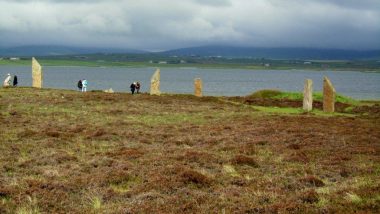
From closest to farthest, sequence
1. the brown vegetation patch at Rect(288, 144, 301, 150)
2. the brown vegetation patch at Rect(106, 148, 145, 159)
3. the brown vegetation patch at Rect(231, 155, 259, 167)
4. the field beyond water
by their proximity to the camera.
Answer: the field beyond water < the brown vegetation patch at Rect(231, 155, 259, 167) < the brown vegetation patch at Rect(106, 148, 145, 159) < the brown vegetation patch at Rect(288, 144, 301, 150)

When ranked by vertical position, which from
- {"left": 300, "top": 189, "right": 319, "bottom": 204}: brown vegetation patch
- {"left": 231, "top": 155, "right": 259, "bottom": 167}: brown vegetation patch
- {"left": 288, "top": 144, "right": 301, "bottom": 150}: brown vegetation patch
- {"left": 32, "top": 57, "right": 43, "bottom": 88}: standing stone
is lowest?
{"left": 288, "top": 144, "right": 301, "bottom": 150}: brown vegetation patch

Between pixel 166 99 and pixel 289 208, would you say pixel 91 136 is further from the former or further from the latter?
pixel 166 99

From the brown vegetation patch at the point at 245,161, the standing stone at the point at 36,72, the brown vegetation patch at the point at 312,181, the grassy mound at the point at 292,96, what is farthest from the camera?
the standing stone at the point at 36,72

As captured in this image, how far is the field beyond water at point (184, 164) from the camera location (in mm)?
13172

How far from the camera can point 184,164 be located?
18.9m

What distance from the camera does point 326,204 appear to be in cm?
1248

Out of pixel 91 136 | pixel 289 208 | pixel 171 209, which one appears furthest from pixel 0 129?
pixel 289 208

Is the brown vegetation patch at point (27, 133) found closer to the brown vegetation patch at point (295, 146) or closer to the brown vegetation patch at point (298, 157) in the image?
the brown vegetation patch at point (295, 146)

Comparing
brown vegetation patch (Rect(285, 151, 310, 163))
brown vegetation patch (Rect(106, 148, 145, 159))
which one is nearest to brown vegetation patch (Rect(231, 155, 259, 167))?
brown vegetation patch (Rect(285, 151, 310, 163))

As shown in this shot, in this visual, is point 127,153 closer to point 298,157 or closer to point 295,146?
point 298,157

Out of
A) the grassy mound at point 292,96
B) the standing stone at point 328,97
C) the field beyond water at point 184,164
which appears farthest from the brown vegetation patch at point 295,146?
the grassy mound at point 292,96

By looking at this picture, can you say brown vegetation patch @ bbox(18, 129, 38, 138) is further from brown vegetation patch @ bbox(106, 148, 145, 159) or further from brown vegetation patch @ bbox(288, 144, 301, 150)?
brown vegetation patch @ bbox(288, 144, 301, 150)

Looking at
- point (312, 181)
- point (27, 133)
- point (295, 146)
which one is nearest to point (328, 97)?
point (295, 146)

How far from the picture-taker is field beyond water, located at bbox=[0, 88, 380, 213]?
13172 millimetres
